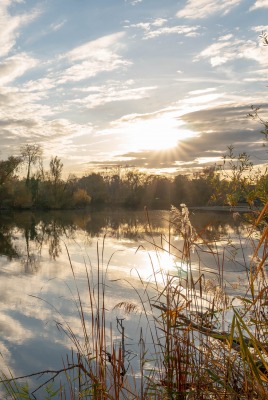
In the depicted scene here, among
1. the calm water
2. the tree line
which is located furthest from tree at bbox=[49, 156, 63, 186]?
the calm water

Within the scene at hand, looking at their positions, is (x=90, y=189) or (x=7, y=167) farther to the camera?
(x=90, y=189)

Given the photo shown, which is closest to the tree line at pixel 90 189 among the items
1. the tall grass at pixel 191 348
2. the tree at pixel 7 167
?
the tree at pixel 7 167

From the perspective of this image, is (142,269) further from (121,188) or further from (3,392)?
(121,188)

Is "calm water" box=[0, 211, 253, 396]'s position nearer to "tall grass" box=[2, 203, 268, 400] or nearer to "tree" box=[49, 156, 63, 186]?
"tall grass" box=[2, 203, 268, 400]

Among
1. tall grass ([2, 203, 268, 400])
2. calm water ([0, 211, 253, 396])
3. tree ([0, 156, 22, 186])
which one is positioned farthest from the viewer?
tree ([0, 156, 22, 186])

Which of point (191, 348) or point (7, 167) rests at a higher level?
→ point (7, 167)

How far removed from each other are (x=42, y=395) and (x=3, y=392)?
0.44 metres

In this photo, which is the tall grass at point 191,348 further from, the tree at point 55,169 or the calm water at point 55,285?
the tree at point 55,169

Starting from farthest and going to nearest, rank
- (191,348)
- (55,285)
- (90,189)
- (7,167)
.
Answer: (90,189), (7,167), (55,285), (191,348)

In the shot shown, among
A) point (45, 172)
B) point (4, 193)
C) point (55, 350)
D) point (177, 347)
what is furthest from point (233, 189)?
point (45, 172)

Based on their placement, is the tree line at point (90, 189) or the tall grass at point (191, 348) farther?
the tree line at point (90, 189)

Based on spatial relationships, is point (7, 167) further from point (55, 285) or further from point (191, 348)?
point (191, 348)

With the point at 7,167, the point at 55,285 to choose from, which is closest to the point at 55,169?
the point at 7,167

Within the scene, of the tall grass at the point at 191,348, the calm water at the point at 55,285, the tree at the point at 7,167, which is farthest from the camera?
the tree at the point at 7,167
